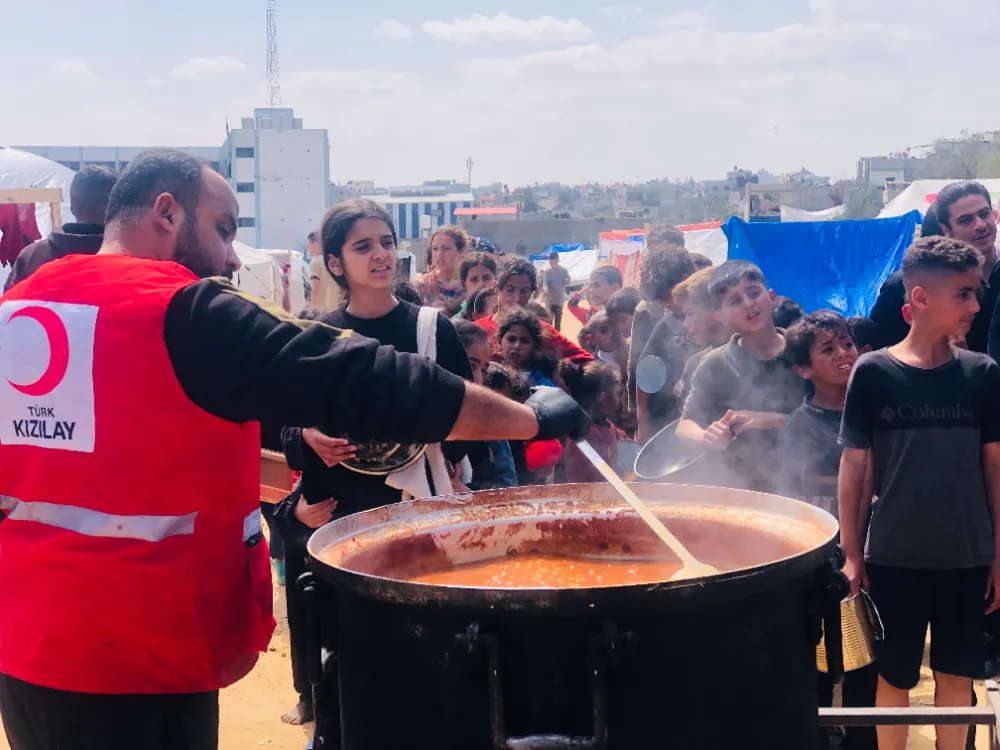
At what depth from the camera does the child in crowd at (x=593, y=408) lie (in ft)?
16.7

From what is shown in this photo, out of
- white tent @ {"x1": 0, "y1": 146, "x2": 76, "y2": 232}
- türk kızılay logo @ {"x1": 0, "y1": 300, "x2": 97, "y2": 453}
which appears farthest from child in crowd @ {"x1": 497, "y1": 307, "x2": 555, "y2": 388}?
white tent @ {"x1": 0, "y1": 146, "x2": 76, "y2": 232}

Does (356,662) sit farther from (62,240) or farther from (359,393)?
(62,240)

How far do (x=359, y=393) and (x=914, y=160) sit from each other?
107191 mm

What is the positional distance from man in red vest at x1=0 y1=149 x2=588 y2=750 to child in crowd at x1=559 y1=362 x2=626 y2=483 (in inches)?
117

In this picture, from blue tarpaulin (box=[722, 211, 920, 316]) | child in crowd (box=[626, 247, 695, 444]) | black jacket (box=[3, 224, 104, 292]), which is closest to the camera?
black jacket (box=[3, 224, 104, 292])

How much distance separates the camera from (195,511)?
6.72ft

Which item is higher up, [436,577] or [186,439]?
[186,439]

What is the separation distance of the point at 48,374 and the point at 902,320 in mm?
3786

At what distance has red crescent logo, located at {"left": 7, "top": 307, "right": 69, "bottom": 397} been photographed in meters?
1.97

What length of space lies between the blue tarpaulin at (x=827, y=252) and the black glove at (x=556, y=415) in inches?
250

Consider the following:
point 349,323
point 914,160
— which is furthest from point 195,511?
point 914,160

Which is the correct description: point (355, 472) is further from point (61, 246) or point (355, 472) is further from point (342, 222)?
point (61, 246)

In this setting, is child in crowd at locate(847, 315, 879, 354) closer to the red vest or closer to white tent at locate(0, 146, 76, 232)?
the red vest

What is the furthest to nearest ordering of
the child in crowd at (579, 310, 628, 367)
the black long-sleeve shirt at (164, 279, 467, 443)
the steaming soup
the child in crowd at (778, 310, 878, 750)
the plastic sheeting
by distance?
the plastic sheeting < the child in crowd at (579, 310, 628, 367) < the child in crowd at (778, 310, 878, 750) < the steaming soup < the black long-sleeve shirt at (164, 279, 467, 443)
